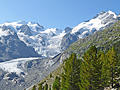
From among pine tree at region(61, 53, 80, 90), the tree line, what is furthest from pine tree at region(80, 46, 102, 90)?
pine tree at region(61, 53, 80, 90)

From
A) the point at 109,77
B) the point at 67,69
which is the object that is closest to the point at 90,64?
the point at 109,77

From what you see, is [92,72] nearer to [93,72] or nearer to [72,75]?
[93,72]

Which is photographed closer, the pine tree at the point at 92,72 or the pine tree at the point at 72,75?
the pine tree at the point at 92,72

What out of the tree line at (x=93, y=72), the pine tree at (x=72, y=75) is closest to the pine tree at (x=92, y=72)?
the tree line at (x=93, y=72)

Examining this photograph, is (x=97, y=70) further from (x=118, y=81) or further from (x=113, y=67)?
(x=118, y=81)

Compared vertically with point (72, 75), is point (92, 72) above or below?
below

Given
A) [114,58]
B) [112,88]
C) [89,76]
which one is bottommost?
[112,88]

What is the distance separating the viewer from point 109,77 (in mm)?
55406

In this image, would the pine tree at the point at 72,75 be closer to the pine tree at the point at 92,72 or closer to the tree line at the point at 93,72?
the tree line at the point at 93,72

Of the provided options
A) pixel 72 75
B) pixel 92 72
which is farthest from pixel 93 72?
pixel 72 75

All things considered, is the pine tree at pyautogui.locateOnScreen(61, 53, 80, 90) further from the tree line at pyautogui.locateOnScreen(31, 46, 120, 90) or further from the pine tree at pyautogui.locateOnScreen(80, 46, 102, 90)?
the pine tree at pyautogui.locateOnScreen(80, 46, 102, 90)

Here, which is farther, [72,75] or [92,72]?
[72,75]

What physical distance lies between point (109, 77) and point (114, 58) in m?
5.58

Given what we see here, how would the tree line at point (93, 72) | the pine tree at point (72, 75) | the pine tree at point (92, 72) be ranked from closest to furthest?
the pine tree at point (92, 72) < the tree line at point (93, 72) < the pine tree at point (72, 75)
